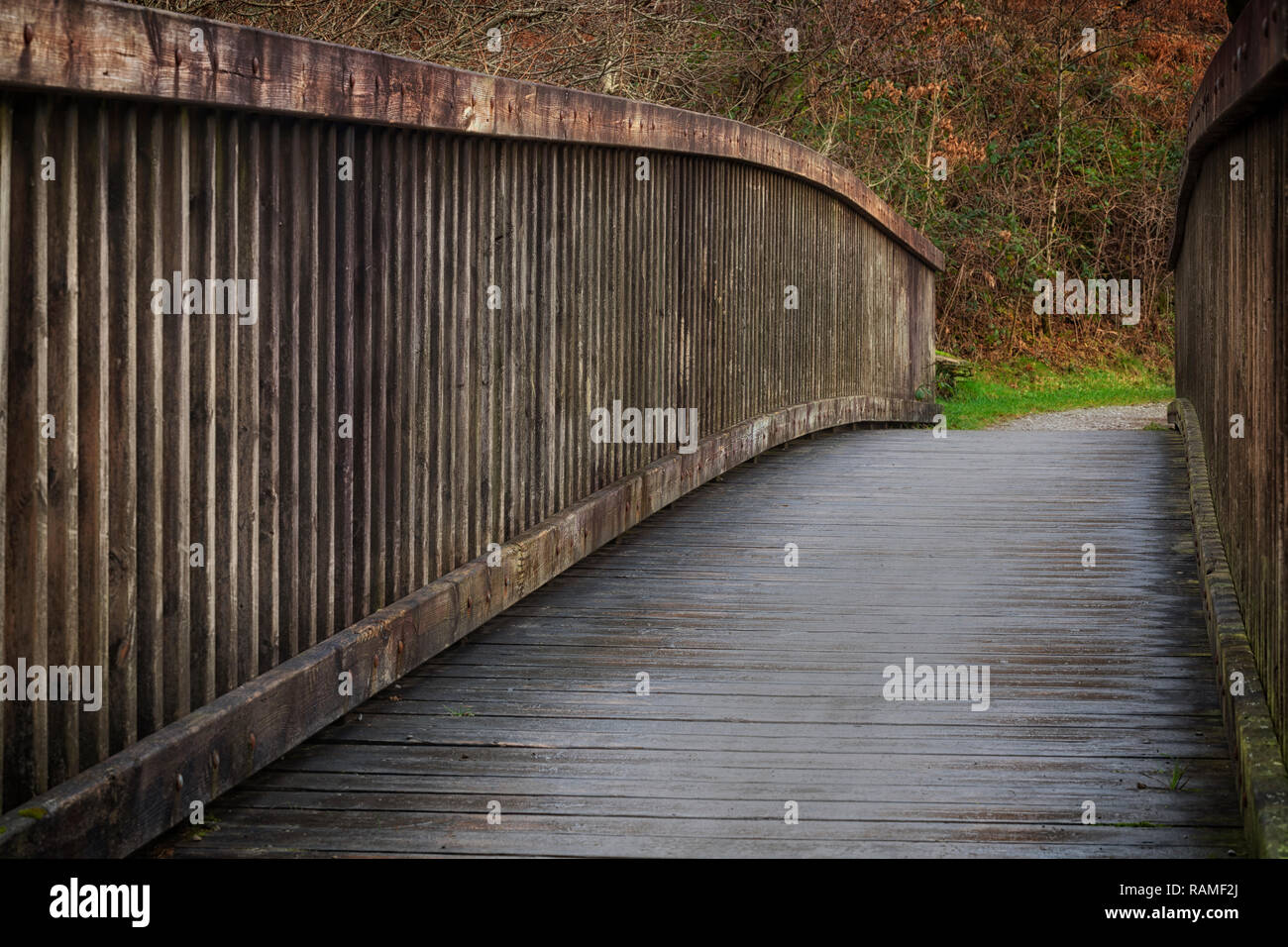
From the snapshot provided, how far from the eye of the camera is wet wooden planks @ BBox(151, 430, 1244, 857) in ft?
11.9

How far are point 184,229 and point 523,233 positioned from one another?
2.38 meters

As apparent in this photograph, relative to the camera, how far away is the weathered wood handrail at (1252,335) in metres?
3.44

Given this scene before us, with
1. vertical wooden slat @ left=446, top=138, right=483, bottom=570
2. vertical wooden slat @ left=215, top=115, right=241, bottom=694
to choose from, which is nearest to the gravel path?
vertical wooden slat @ left=446, top=138, right=483, bottom=570

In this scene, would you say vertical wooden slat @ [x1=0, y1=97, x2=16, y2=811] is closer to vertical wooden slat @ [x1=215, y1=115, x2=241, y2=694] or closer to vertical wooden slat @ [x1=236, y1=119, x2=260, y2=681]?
vertical wooden slat @ [x1=215, y1=115, x2=241, y2=694]

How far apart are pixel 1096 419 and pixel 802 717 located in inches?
507

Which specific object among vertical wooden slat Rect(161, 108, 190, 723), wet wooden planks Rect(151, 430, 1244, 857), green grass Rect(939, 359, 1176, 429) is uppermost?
green grass Rect(939, 359, 1176, 429)

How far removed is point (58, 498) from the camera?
10.2 ft

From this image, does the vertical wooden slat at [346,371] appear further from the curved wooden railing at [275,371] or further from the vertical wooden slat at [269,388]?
the vertical wooden slat at [269,388]

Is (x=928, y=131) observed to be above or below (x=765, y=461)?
above

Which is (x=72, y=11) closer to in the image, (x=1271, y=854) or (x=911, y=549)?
(x=1271, y=854)

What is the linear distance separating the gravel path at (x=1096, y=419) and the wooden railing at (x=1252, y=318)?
10013 mm

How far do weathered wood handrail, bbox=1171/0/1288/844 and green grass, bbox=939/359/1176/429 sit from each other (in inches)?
467

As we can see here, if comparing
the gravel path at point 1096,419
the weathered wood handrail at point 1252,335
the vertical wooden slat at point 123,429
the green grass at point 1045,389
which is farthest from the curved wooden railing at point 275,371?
the green grass at point 1045,389
